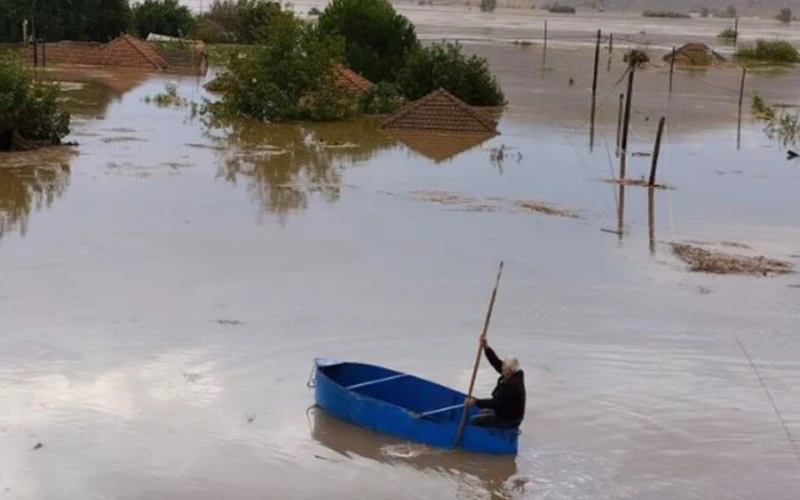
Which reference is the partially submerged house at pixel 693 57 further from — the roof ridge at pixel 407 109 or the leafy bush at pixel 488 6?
the leafy bush at pixel 488 6

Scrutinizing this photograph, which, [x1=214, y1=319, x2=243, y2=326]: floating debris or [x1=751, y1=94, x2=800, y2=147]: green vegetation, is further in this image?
[x1=751, y1=94, x2=800, y2=147]: green vegetation

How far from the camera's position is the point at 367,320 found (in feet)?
43.2

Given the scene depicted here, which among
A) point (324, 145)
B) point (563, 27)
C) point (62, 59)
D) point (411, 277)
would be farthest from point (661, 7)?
point (411, 277)

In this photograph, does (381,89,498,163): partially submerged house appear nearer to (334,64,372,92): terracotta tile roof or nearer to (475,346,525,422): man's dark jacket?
(334,64,372,92): terracotta tile roof

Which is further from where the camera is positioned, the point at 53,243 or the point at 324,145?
the point at 324,145

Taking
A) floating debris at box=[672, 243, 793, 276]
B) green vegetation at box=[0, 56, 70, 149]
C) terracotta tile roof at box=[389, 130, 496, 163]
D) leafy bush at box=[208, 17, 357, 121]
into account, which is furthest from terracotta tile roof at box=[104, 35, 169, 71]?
floating debris at box=[672, 243, 793, 276]

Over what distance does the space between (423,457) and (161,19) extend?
46052 millimetres

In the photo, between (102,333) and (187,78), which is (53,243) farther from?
(187,78)

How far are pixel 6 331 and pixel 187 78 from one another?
30.7 m

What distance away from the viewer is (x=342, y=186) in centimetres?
2186

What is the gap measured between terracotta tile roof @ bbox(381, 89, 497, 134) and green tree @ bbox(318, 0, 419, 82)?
8.20 meters

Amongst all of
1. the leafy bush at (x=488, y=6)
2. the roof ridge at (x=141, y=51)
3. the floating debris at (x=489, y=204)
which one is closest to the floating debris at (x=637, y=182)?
the floating debris at (x=489, y=204)

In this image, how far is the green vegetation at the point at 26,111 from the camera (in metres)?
23.2

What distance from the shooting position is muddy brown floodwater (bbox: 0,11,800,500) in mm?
9500
